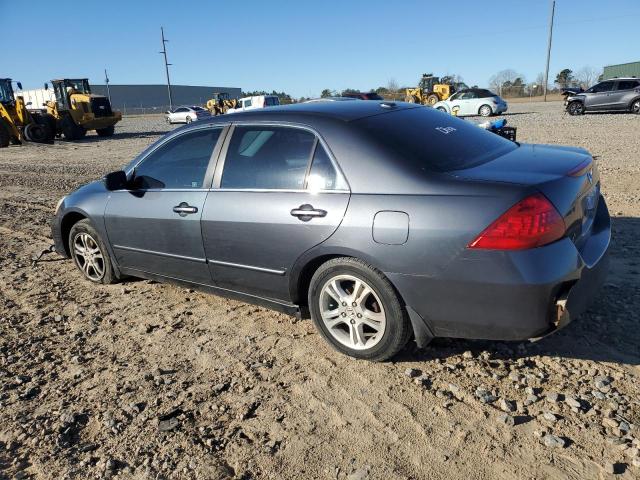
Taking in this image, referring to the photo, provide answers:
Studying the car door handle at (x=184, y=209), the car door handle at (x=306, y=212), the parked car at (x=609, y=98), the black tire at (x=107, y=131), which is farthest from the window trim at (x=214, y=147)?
the black tire at (x=107, y=131)

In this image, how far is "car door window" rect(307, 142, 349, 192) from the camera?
122 inches

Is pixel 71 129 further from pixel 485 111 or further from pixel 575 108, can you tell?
pixel 575 108

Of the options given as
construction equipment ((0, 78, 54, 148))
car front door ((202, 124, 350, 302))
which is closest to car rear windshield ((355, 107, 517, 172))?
car front door ((202, 124, 350, 302))

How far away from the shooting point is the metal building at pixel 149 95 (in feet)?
301

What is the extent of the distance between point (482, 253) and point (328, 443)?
4.11 ft

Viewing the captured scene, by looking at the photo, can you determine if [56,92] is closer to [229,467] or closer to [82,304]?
[82,304]

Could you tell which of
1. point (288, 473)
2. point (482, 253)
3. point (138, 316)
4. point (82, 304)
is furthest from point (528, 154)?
point (82, 304)

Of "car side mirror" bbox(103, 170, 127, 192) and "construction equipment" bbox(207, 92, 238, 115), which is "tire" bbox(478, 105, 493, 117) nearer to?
"construction equipment" bbox(207, 92, 238, 115)

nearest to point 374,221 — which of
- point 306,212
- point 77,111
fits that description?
point 306,212

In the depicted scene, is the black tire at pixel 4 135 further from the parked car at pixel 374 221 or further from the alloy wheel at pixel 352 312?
the alloy wheel at pixel 352 312

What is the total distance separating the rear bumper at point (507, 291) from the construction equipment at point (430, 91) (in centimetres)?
3151

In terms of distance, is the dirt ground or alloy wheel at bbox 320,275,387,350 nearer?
the dirt ground

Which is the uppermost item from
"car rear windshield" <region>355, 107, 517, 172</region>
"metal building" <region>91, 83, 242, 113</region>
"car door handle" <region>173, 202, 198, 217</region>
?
"metal building" <region>91, 83, 242, 113</region>

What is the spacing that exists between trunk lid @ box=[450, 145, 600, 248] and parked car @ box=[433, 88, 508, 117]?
966 inches
